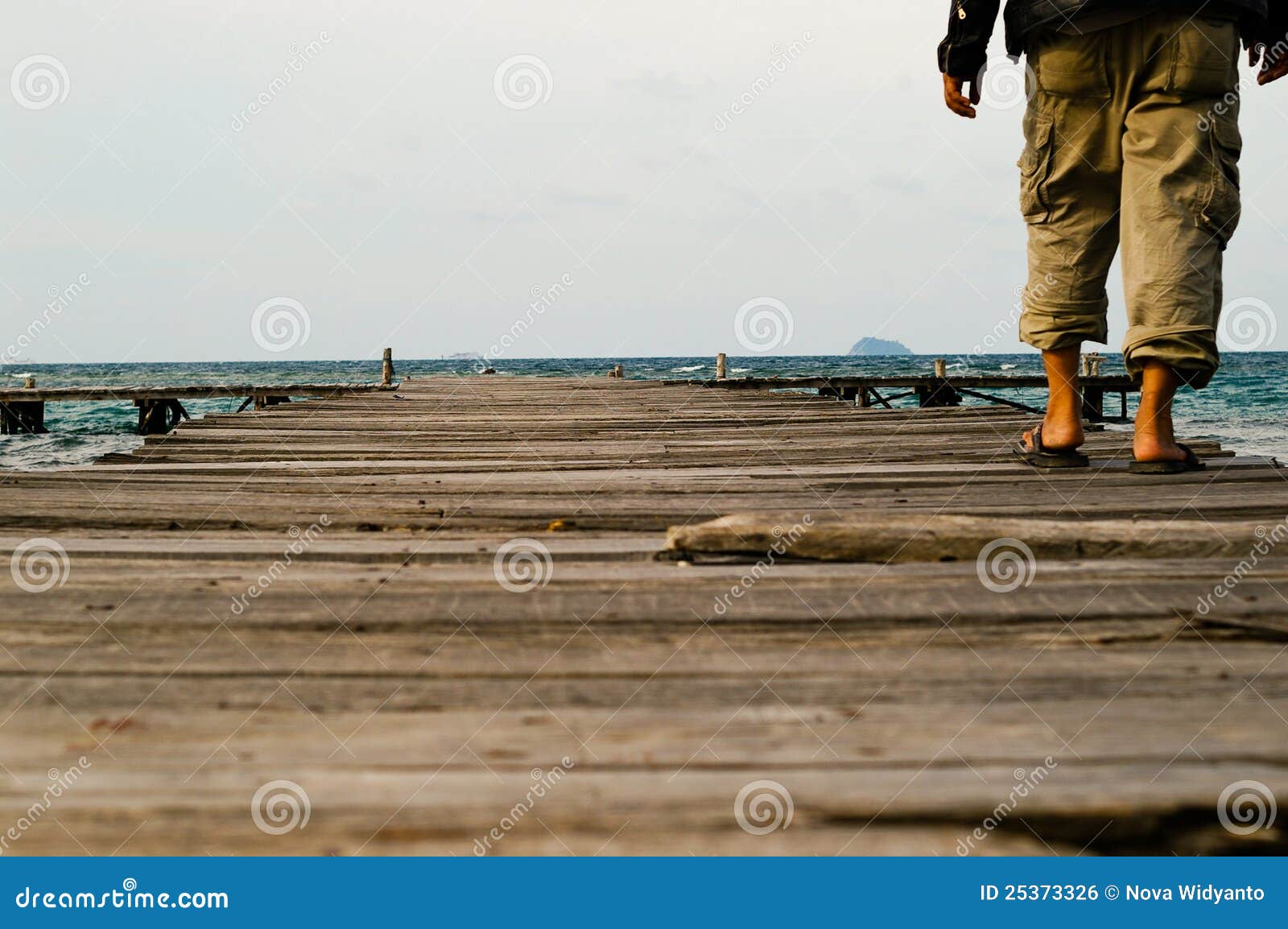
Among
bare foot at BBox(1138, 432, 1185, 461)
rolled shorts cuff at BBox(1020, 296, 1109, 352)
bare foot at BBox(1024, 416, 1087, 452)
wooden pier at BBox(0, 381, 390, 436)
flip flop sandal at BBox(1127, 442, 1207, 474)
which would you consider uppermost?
wooden pier at BBox(0, 381, 390, 436)

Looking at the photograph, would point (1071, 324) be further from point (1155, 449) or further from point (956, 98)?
point (956, 98)

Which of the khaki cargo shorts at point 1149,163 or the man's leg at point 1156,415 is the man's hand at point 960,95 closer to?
the khaki cargo shorts at point 1149,163

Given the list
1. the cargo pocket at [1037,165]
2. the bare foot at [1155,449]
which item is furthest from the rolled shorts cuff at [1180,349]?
the cargo pocket at [1037,165]

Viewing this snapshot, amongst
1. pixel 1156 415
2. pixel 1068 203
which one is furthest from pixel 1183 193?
pixel 1156 415

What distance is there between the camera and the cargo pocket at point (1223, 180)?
2.56 metres

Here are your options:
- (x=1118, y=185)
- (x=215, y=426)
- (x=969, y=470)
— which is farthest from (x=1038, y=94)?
(x=215, y=426)

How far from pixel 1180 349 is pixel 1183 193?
15.9 inches

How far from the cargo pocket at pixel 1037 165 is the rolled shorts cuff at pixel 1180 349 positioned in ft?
1.54

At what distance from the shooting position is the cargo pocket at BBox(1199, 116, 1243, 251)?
256cm

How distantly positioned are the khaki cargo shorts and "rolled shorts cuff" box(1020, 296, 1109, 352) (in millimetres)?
42

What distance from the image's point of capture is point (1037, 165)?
2822mm

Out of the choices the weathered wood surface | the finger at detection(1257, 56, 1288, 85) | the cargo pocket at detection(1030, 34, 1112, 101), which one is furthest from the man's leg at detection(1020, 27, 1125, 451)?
the weathered wood surface

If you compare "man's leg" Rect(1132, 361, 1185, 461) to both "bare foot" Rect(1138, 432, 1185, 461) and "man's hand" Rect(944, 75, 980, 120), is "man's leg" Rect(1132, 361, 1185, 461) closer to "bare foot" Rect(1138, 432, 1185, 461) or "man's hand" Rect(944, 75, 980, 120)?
"bare foot" Rect(1138, 432, 1185, 461)

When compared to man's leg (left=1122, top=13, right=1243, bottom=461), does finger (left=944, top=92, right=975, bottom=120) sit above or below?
above
